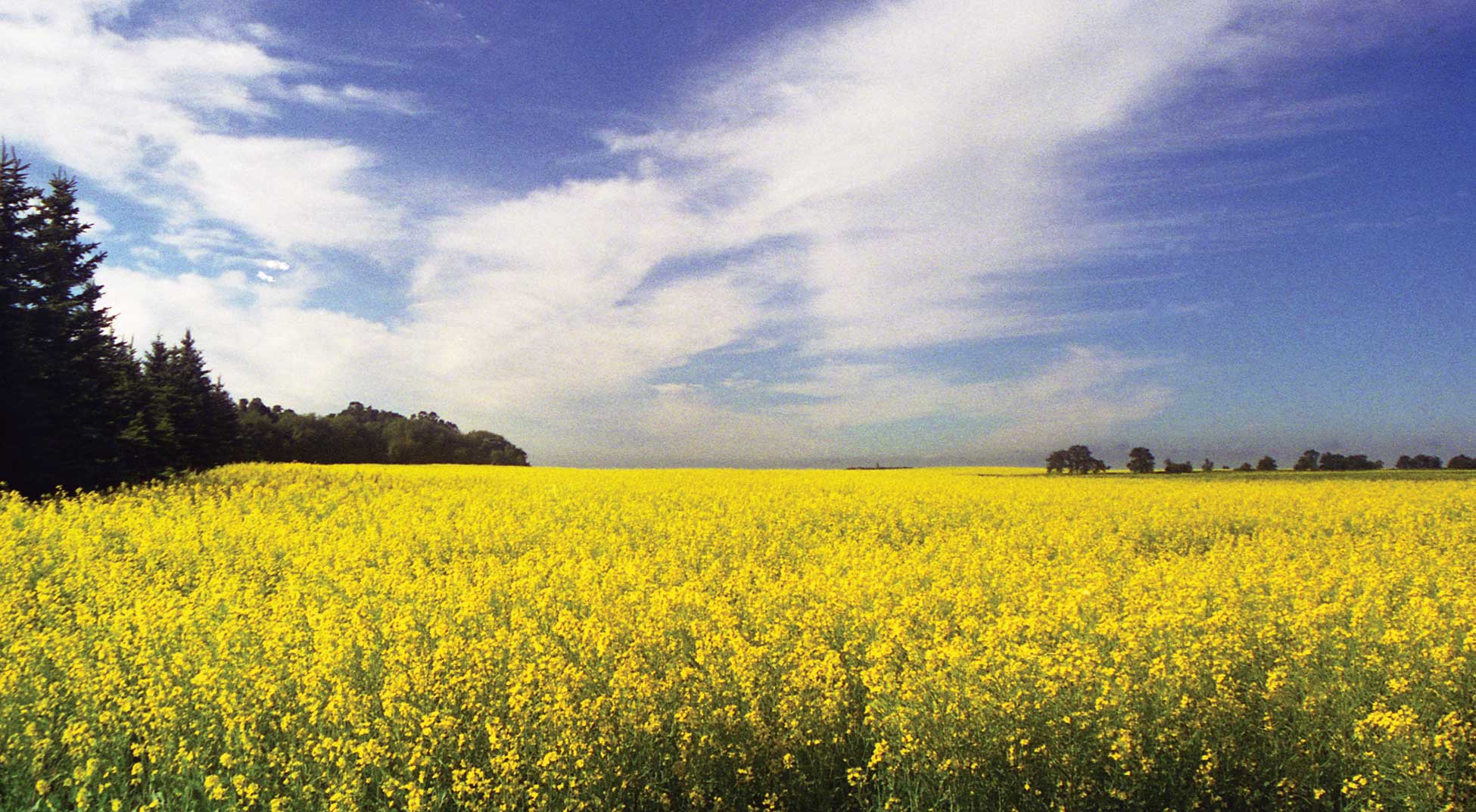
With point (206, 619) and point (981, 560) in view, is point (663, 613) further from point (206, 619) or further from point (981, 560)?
point (981, 560)

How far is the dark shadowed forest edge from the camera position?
19859 millimetres

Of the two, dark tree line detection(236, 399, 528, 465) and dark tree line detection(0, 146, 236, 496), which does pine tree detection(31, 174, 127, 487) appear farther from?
dark tree line detection(236, 399, 528, 465)

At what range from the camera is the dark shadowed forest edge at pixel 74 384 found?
1986 cm

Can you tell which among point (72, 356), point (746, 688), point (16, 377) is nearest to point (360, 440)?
point (72, 356)

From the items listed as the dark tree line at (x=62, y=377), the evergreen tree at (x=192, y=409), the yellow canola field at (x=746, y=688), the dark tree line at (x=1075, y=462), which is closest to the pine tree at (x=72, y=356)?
the dark tree line at (x=62, y=377)

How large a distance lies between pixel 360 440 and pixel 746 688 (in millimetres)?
65172

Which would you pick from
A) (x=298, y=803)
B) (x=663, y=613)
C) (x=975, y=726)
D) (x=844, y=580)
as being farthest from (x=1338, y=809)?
(x=298, y=803)

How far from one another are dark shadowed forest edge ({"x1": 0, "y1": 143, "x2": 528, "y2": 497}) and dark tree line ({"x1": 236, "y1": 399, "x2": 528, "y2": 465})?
987cm

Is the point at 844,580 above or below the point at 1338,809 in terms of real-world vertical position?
above

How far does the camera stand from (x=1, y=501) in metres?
13.7

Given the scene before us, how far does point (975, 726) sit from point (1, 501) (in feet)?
58.4

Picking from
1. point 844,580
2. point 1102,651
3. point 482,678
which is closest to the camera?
point 482,678

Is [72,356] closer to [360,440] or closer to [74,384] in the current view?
[74,384]

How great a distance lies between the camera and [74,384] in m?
22.6
